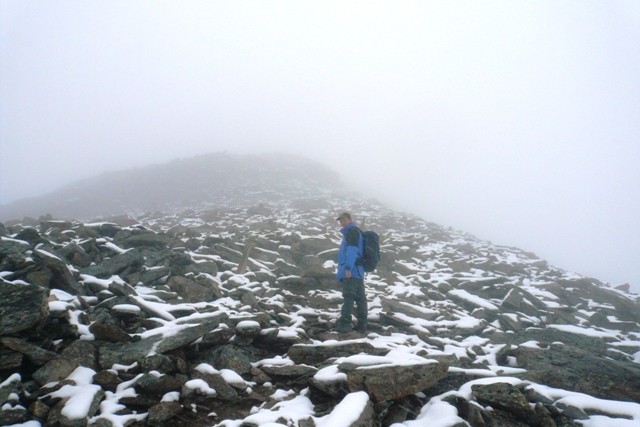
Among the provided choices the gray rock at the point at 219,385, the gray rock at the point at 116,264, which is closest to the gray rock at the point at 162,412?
the gray rock at the point at 219,385

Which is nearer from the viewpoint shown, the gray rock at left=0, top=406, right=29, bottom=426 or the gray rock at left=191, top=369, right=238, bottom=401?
the gray rock at left=0, top=406, right=29, bottom=426

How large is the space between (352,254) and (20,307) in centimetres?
622

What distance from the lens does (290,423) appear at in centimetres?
414

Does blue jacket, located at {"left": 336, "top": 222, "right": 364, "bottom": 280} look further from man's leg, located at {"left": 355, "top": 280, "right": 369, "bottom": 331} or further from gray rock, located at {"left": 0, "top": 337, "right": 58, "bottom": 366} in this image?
gray rock, located at {"left": 0, "top": 337, "right": 58, "bottom": 366}

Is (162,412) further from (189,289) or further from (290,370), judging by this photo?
(189,289)

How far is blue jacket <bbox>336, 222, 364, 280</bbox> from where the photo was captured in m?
7.86

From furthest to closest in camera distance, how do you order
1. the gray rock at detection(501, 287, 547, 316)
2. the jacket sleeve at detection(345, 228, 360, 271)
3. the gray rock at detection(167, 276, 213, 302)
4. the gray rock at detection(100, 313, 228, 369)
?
1. the gray rock at detection(501, 287, 547, 316)
2. the gray rock at detection(167, 276, 213, 302)
3. the jacket sleeve at detection(345, 228, 360, 271)
4. the gray rock at detection(100, 313, 228, 369)

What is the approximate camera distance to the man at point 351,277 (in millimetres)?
7773

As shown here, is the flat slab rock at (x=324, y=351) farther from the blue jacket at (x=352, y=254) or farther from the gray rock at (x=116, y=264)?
the gray rock at (x=116, y=264)

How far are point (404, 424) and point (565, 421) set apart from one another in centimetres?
216

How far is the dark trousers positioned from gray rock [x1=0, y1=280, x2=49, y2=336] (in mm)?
5685

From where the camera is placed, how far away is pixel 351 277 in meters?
7.84

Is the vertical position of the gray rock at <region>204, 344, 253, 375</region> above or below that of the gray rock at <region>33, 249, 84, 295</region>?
below

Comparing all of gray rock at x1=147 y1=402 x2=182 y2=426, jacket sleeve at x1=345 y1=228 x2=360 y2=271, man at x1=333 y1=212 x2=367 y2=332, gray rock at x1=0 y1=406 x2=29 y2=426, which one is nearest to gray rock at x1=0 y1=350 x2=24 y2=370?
Result: gray rock at x1=0 y1=406 x2=29 y2=426
